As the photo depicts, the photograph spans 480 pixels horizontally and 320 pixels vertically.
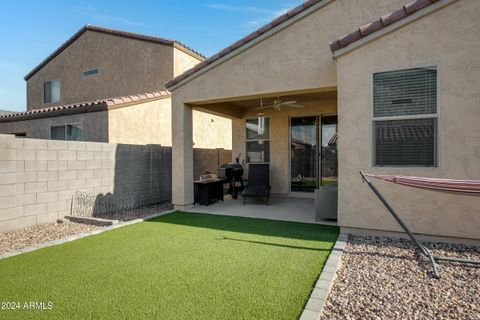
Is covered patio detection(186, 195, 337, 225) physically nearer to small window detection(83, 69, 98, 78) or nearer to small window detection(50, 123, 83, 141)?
small window detection(50, 123, 83, 141)

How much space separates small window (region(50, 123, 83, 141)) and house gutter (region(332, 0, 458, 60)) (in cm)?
994

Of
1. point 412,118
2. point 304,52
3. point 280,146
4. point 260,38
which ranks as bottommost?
point 280,146

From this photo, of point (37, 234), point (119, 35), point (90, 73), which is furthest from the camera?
point (90, 73)

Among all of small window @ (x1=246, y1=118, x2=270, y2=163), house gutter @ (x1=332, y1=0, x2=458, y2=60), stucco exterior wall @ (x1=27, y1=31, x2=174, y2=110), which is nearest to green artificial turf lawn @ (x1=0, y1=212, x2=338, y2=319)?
house gutter @ (x1=332, y1=0, x2=458, y2=60)

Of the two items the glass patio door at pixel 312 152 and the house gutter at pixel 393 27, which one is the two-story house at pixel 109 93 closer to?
the glass patio door at pixel 312 152

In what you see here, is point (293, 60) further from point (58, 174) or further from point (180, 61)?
point (180, 61)

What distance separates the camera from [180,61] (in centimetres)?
1467

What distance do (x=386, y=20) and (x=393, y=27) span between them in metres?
0.21

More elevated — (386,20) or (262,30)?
(262,30)

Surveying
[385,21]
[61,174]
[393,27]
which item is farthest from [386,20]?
[61,174]

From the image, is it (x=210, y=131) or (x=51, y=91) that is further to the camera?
(x=51, y=91)

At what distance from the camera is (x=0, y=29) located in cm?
1127

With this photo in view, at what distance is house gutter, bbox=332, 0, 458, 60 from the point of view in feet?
17.3

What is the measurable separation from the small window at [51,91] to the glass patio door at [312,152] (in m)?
15.7
